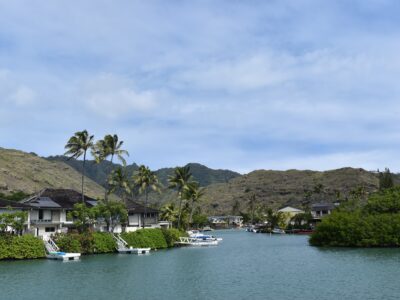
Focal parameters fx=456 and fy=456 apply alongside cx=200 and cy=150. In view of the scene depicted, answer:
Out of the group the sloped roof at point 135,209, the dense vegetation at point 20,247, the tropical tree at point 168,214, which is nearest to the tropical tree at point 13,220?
the dense vegetation at point 20,247

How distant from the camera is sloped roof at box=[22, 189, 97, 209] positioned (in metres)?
80.5

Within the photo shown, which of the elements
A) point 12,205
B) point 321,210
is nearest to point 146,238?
point 12,205

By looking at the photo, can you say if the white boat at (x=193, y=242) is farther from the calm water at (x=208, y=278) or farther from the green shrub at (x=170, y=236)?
the calm water at (x=208, y=278)

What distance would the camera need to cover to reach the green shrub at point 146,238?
265 ft

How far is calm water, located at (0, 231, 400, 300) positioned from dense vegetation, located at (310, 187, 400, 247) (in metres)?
13.5

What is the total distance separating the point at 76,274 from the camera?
5144 cm

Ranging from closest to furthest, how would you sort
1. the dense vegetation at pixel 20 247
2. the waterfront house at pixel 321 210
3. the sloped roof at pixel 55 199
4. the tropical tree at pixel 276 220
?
the dense vegetation at pixel 20 247
the sloped roof at pixel 55 199
the waterfront house at pixel 321 210
the tropical tree at pixel 276 220

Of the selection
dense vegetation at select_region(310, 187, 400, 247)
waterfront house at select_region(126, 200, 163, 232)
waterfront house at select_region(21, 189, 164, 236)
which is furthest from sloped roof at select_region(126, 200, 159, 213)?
dense vegetation at select_region(310, 187, 400, 247)

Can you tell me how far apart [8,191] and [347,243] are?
123087 millimetres

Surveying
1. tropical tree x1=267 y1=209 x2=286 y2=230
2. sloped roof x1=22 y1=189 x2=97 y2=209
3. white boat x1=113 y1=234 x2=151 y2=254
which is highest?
sloped roof x1=22 y1=189 x2=97 y2=209

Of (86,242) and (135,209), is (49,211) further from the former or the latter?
(135,209)

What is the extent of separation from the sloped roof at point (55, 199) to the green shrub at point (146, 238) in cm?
1261

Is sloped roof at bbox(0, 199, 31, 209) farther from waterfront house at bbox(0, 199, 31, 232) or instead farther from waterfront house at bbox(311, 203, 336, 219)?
waterfront house at bbox(311, 203, 336, 219)

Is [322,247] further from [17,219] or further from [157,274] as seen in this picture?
[17,219]
